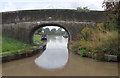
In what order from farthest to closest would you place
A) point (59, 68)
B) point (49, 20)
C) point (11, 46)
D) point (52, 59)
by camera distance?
point (49, 20), point (11, 46), point (52, 59), point (59, 68)

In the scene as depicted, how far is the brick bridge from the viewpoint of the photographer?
11500mm

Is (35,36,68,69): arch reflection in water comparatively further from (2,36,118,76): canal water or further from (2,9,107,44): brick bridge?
(2,9,107,44): brick bridge

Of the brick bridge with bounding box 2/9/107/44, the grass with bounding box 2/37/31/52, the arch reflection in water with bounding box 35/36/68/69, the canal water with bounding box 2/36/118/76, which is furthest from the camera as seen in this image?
the brick bridge with bounding box 2/9/107/44

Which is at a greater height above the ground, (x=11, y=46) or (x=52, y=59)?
(x=11, y=46)

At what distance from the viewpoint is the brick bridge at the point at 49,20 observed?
1150 cm

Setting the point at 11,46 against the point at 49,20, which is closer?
the point at 11,46

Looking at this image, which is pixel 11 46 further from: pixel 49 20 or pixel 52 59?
pixel 49 20

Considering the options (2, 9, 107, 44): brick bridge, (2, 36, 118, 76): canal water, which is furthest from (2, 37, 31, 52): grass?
(2, 36, 118, 76): canal water

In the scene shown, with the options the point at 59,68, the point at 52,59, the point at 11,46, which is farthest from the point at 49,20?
the point at 59,68

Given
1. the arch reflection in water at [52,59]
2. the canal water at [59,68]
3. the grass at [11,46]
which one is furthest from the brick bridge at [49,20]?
the canal water at [59,68]

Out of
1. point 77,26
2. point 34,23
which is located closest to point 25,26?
point 34,23

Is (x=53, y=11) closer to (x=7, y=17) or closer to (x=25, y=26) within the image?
(x=25, y=26)

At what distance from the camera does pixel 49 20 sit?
1153cm

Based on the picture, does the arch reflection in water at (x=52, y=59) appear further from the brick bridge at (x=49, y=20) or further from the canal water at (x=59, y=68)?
the brick bridge at (x=49, y=20)
